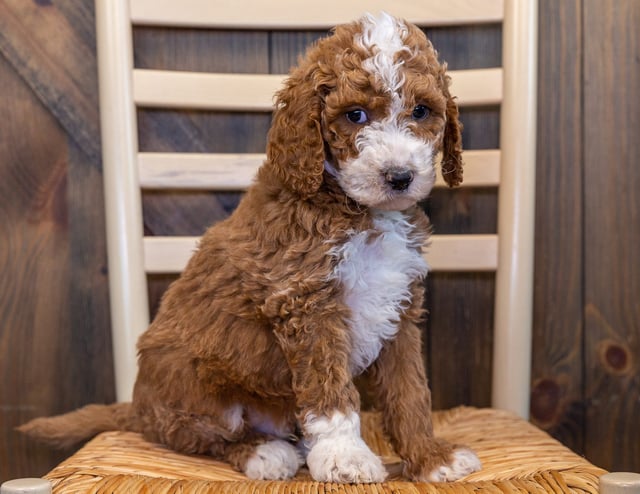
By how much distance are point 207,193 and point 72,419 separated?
1.89ft

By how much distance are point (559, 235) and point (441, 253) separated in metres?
0.33

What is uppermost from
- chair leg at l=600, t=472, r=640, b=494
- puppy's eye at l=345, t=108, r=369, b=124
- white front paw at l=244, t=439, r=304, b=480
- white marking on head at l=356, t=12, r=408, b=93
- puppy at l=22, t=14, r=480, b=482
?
white marking on head at l=356, t=12, r=408, b=93

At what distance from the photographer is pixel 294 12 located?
5.09 ft

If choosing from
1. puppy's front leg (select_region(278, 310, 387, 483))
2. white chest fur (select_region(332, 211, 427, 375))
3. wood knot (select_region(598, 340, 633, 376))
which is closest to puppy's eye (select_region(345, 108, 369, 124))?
white chest fur (select_region(332, 211, 427, 375))

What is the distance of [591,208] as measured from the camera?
1705 mm

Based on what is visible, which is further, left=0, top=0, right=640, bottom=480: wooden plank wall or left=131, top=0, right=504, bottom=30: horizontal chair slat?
left=0, top=0, right=640, bottom=480: wooden plank wall

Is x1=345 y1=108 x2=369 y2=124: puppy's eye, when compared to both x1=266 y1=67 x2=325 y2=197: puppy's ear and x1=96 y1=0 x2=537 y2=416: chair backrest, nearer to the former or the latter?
x1=266 y1=67 x2=325 y2=197: puppy's ear

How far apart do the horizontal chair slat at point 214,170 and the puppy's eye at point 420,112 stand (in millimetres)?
406

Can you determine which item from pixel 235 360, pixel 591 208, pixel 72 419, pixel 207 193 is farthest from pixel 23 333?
pixel 591 208

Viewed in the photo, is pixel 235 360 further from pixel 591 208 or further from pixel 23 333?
pixel 591 208

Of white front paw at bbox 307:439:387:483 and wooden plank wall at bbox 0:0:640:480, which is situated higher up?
wooden plank wall at bbox 0:0:640:480

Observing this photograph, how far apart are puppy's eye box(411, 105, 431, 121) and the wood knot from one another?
87 centimetres

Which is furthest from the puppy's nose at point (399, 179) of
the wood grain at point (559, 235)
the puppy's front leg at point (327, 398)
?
the wood grain at point (559, 235)

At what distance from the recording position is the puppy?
109 centimetres
